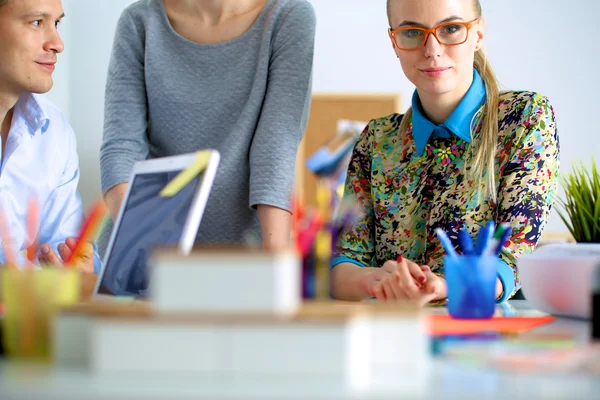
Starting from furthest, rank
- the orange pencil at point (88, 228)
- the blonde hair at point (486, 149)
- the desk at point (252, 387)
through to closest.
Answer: the blonde hair at point (486, 149)
the orange pencil at point (88, 228)
the desk at point (252, 387)

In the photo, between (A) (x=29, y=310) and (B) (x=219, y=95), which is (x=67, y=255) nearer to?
(A) (x=29, y=310)

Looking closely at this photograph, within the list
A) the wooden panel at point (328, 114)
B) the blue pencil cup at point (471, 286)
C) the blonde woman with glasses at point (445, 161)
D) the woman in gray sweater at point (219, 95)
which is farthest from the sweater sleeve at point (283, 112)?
the wooden panel at point (328, 114)

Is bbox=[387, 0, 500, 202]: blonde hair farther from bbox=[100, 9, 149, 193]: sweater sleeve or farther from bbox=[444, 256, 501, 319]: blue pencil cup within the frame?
bbox=[100, 9, 149, 193]: sweater sleeve

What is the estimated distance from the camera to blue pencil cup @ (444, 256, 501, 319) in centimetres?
111

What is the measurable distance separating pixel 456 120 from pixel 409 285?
0.57m

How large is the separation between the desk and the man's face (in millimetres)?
1414

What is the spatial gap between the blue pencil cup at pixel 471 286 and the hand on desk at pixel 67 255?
1.80 ft

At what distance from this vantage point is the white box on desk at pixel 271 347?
0.62 meters

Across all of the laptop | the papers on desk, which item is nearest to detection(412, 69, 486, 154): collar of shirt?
the papers on desk

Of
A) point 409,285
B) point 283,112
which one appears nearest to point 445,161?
point 283,112

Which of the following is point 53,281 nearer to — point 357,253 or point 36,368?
point 36,368

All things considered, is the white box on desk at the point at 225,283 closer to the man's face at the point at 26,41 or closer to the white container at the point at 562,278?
the white container at the point at 562,278

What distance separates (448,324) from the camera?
1.03 metres

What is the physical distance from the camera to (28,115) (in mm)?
2051
